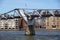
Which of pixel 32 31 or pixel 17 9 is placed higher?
pixel 17 9

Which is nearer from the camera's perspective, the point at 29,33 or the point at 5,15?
the point at 29,33

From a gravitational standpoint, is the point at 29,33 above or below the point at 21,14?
below

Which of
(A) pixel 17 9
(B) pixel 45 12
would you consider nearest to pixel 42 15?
(B) pixel 45 12

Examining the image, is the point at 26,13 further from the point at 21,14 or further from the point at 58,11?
the point at 58,11

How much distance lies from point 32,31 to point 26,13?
29.1 ft

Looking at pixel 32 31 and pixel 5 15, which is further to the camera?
pixel 5 15

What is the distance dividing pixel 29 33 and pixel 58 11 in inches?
645

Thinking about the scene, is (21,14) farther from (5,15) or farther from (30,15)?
(5,15)

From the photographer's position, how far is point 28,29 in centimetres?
13750

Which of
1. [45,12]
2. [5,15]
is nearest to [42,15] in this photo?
[45,12]

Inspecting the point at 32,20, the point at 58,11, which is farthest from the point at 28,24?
the point at 58,11

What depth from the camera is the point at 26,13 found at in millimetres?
136500

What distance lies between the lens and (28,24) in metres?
135

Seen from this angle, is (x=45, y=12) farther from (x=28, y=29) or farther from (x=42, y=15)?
(x=28, y=29)
